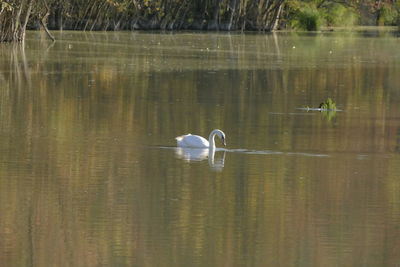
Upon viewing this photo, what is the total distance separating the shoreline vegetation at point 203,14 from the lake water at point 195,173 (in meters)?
36.2

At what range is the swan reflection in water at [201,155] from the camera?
13938mm

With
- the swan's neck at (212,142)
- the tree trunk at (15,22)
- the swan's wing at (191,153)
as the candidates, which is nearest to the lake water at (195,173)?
the swan's wing at (191,153)

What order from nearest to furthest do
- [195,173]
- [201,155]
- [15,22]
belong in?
[195,173], [201,155], [15,22]

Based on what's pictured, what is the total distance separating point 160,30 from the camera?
229 feet

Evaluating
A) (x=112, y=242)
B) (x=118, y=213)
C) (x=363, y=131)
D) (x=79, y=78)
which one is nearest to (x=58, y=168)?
(x=118, y=213)

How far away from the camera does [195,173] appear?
13094 millimetres

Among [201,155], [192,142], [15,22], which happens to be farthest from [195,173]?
[15,22]

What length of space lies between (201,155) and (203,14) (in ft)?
193

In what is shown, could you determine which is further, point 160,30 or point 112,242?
point 160,30

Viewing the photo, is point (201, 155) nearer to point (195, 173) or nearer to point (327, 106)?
point (195, 173)

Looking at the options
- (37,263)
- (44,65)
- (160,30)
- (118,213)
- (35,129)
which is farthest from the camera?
(160,30)

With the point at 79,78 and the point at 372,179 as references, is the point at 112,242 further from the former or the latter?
the point at 79,78

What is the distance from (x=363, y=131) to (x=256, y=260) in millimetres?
9003

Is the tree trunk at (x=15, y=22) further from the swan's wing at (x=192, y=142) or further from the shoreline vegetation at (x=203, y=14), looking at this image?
the swan's wing at (x=192, y=142)
